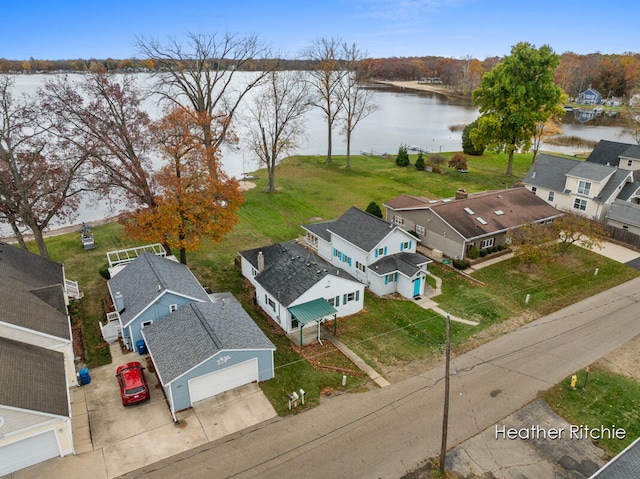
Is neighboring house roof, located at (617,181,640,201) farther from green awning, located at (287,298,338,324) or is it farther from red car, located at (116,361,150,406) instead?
red car, located at (116,361,150,406)

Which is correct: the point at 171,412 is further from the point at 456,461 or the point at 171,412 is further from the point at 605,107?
the point at 605,107

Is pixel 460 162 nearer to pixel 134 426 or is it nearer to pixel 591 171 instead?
pixel 591 171

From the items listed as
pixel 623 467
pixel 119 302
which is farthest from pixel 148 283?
pixel 623 467

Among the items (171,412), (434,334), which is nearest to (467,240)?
(434,334)

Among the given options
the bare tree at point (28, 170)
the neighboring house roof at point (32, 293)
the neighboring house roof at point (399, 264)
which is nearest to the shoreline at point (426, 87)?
the neighboring house roof at point (399, 264)

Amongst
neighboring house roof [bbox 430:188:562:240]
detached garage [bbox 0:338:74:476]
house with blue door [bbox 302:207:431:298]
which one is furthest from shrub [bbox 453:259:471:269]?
detached garage [bbox 0:338:74:476]

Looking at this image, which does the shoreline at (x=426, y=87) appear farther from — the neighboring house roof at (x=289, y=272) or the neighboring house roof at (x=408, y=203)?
the neighboring house roof at (x=289, y=272)
